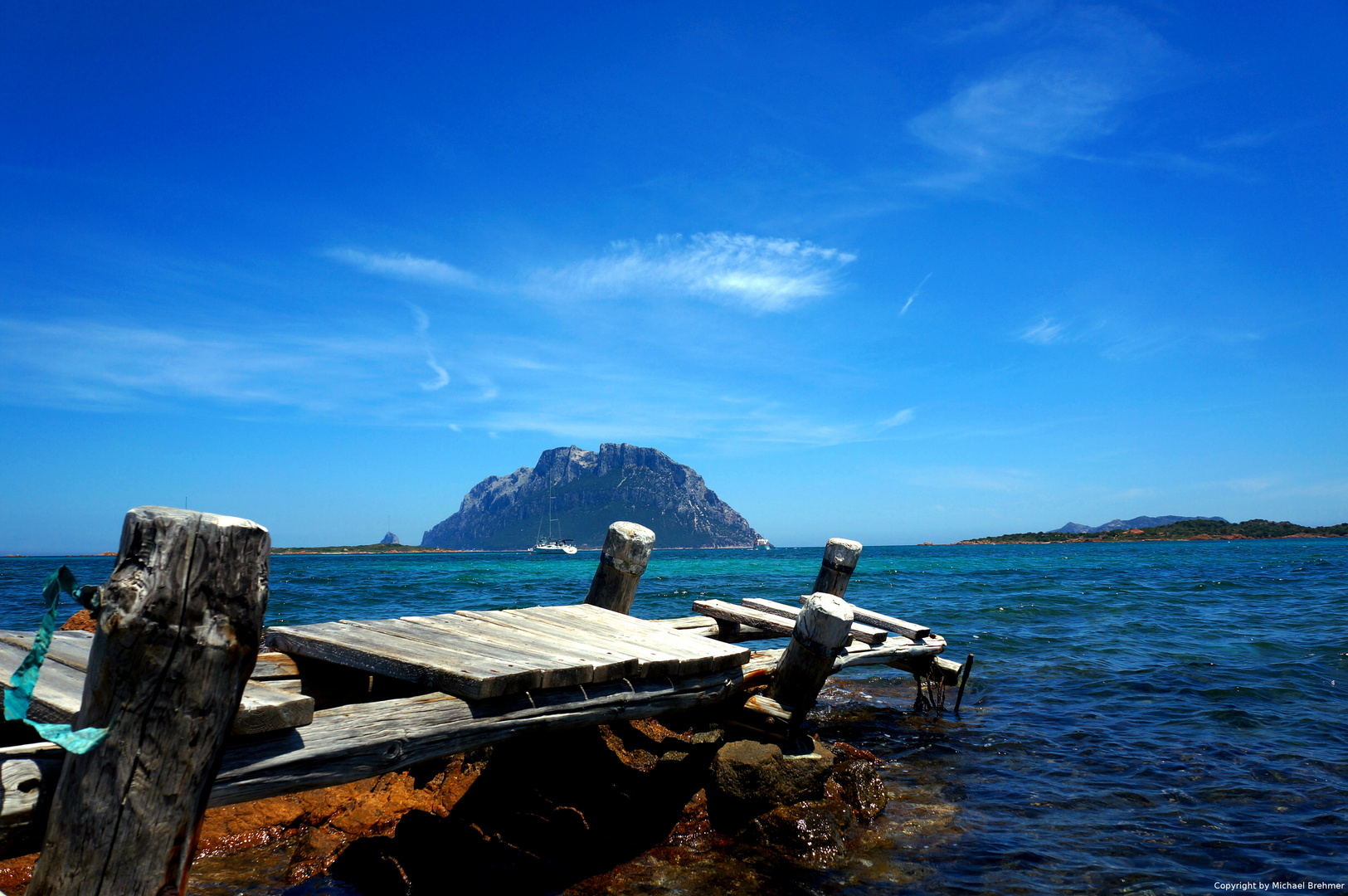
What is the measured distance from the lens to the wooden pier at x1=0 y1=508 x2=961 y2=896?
2.20 m

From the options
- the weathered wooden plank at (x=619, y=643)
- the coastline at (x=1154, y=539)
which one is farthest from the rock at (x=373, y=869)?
the coastline at (x=1154, y=539)

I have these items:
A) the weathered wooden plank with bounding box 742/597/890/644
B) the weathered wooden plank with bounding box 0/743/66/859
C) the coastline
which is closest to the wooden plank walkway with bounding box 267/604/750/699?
the weathered wooden plank with bounding box 0/743/66/859

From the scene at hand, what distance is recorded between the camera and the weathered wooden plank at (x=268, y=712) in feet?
8.43

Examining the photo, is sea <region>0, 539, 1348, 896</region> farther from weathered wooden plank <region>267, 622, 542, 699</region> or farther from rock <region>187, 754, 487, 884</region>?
weathered wooden plank <region>267, 622, 542, 699</region>

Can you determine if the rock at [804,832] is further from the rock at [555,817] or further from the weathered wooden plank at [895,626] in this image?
the weathered wooden plank at [895,626]

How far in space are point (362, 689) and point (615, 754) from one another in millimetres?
2044

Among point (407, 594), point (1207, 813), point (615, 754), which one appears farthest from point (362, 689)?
point (407, 594)

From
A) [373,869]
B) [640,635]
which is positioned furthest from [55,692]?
[640,635]

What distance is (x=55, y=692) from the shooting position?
276 centimetres

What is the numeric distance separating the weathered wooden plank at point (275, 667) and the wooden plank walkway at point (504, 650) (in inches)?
11.1

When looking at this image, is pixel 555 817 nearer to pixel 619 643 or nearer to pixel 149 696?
pixel 619 643

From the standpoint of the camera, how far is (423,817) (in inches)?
175

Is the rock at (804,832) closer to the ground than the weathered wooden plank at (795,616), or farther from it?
closer to the ground

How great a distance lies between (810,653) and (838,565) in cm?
306
